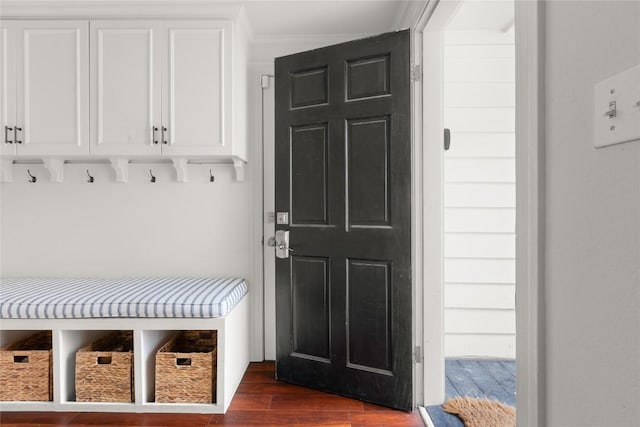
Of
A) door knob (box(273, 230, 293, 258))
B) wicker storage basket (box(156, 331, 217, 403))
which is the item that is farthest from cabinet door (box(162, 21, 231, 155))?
wicker storage basket (box(156, 331, 217, 403))

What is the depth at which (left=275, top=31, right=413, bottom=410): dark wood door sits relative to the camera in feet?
7.09

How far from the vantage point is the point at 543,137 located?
3.03 ft

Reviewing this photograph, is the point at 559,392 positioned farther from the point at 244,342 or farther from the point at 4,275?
the point at 4,275

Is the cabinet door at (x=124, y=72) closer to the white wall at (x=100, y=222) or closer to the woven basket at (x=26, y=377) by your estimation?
the white wall at (x=100, y=222)

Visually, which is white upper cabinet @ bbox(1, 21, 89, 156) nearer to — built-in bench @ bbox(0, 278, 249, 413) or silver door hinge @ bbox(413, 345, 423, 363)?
built-in bench @ bbox(0, 278, 249, 413)

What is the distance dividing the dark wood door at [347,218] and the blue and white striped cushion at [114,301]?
498mm

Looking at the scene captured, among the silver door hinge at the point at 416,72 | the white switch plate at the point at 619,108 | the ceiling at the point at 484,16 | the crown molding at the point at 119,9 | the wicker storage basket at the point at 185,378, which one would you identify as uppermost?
the ceiling at the point at 484,16

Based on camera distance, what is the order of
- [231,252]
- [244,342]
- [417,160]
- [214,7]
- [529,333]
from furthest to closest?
[231,252], [244,342], [214,7], [417,160], [529,333]

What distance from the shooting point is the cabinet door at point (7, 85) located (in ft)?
8.02

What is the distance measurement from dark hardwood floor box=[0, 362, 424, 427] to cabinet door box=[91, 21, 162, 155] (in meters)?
1.55

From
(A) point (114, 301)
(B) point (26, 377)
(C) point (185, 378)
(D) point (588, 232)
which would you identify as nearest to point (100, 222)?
(A) point (114, 301)

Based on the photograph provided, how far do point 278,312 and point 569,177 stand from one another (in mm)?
2000

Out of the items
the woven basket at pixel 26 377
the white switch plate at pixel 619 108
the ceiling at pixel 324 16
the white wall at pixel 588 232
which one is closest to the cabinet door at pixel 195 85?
the ceiling at pixel 324 16

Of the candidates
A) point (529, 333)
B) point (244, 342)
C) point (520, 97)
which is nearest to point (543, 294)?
point (529, 333)
